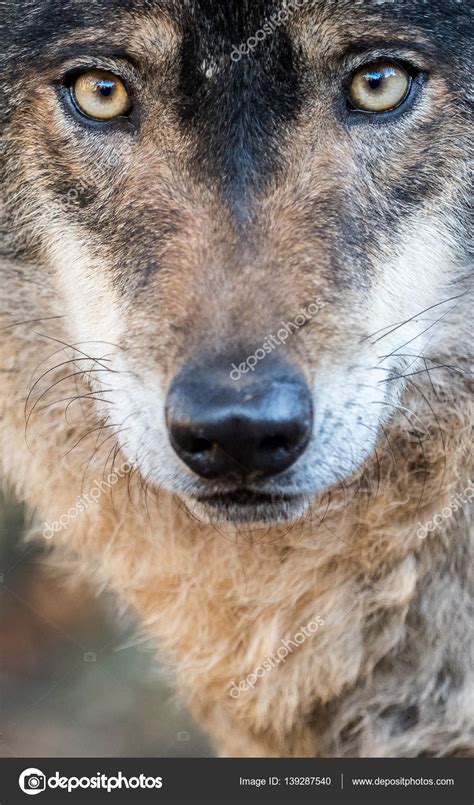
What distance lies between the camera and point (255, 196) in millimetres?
2553

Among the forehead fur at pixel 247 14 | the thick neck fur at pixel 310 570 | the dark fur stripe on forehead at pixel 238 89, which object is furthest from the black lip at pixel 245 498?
the forehead fur at pixel 247 14

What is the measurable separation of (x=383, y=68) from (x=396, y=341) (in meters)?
0.75

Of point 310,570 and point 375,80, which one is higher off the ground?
point 375,80

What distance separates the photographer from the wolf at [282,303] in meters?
2.45

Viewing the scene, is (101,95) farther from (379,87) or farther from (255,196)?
(379,87)

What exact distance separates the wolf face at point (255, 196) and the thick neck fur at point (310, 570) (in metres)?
0.16

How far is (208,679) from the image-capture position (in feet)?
9.66

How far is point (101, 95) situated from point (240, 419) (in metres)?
1.15

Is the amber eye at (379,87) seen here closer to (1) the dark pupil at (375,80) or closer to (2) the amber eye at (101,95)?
(1) the dark pupil at (375,80)

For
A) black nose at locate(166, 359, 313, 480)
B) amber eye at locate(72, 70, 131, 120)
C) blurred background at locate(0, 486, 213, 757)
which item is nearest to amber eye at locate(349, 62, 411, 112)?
amber eye at locate(72, 70, 131, 120)

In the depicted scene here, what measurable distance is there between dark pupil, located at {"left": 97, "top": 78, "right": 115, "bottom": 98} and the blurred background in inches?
138

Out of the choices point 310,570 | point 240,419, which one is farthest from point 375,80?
point 310,570

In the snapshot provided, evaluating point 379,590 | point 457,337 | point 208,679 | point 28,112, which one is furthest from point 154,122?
point 208,679

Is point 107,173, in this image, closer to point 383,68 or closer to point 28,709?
point 383,68
